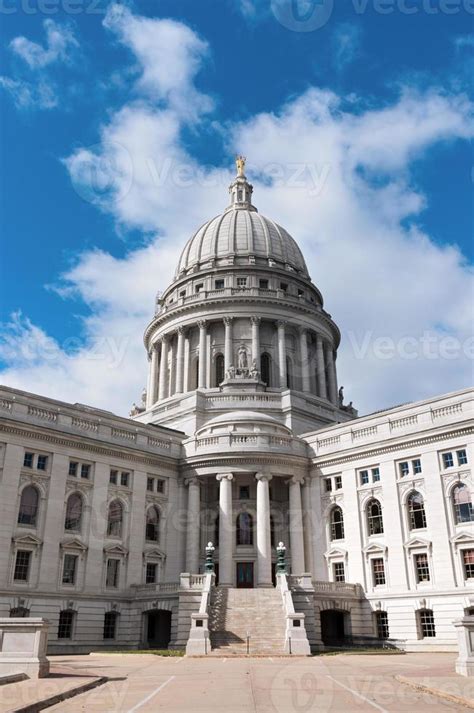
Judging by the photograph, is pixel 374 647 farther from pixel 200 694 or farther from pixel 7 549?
pixel 200 694

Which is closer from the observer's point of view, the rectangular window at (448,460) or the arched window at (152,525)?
the rectangular window at (448,460)

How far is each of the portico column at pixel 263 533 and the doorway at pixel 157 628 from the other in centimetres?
798

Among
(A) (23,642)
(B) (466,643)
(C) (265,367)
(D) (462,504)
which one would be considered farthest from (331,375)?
(A) (23,642)

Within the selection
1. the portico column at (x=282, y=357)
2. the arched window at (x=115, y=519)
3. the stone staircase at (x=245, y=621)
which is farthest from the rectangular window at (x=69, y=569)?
the portico column at (x=282, y=357)

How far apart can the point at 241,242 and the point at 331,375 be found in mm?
22491

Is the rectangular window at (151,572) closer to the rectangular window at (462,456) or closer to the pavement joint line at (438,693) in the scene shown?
the rectangular window at (462,456)

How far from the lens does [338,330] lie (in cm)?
8938

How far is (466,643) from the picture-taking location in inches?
862

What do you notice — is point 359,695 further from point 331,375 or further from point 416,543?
point 331,375

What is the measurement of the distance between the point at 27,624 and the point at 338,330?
71919 mm

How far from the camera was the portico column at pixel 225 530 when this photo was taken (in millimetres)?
52719

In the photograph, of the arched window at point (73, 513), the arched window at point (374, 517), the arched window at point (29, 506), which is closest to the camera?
the arched window at point (29, 506)

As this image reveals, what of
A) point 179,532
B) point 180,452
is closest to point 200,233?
point 180,452

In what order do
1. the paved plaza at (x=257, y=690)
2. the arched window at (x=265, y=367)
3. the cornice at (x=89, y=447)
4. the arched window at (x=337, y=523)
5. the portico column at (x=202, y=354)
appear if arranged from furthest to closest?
the arched window at (x=265, y=367)
the portico column at (x=202, y=354)
the arched window at (x=337, y=523)
the cornice at (x=89, y=447)
the paved plaza at (x=257, y=690)
